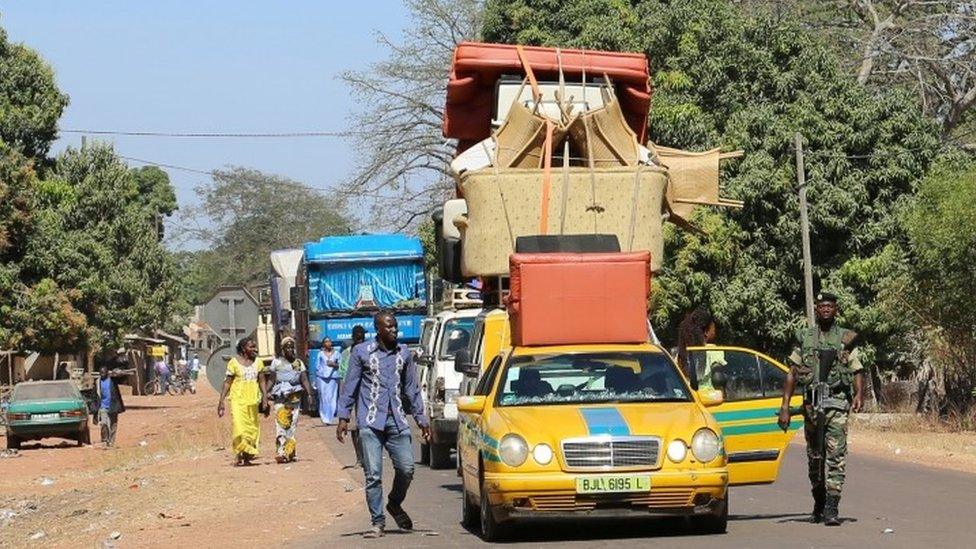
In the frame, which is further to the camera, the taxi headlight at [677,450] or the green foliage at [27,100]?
the green foliage at [27,100]

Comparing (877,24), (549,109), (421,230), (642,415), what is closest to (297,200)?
(421,230)

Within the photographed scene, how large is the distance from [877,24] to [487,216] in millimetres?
31797

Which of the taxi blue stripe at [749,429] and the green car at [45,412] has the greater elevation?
the taxi blue stripe at [749,429]

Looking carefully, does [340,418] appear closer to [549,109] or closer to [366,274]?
[549,109]

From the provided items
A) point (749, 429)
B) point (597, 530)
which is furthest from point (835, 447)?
point (597, 530)

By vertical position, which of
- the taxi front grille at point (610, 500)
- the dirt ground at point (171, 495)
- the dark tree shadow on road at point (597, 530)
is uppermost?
the taxi front grille at point (610, 500)

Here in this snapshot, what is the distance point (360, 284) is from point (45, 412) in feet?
23.2

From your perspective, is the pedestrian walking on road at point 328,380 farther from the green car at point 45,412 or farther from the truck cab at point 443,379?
the green car at point 45,412

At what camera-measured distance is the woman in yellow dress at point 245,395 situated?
24219mm

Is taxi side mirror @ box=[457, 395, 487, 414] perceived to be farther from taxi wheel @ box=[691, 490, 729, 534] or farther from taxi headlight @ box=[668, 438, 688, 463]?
taxi wheel @ box=[691, 490, 729, 534]

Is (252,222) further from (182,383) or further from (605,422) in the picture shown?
(605,422)

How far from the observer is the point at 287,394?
78.9 ft

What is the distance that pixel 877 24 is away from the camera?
47.7m

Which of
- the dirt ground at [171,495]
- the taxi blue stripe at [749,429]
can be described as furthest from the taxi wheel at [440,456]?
the taxi blue stripe at [749,429]
